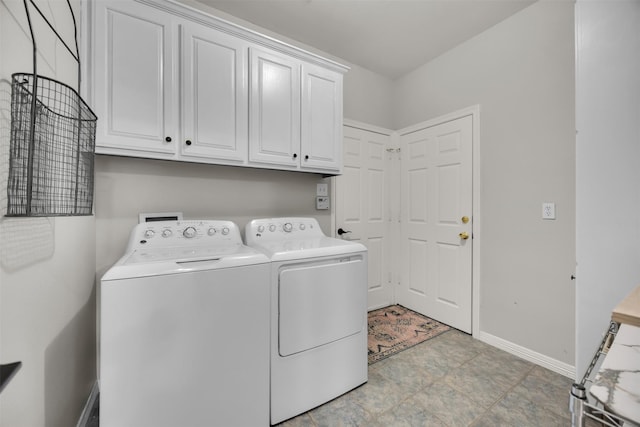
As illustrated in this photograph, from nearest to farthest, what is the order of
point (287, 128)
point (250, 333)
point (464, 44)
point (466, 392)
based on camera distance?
point (250, 333) → point (466, 392) → point (287, 128) → point (464, 44)

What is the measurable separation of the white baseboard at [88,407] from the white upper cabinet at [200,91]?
4.72ft

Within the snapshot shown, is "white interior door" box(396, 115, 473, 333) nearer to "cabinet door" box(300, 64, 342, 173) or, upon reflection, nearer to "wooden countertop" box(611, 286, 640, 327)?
"cabinet door" box(300, 64, 342, 173)

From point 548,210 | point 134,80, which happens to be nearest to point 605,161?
point 548,210

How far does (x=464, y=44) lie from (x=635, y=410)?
9.77ft

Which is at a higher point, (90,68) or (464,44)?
(464,44)

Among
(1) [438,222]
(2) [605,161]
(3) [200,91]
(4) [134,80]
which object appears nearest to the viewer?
(2) [605,161]

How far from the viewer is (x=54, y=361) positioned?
109 centimetres

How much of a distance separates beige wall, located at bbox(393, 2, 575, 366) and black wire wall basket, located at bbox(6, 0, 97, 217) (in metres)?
2.72

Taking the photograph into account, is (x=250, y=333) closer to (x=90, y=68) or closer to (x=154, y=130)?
(x=154, y=130)

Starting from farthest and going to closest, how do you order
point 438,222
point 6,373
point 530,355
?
point 438,222, point 530,355, point 6,373

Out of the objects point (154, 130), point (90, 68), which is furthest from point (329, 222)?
point (90, 68)

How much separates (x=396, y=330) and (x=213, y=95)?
8.17ft

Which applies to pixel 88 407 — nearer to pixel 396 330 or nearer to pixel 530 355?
pixel 396 330

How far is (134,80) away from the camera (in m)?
1.47
